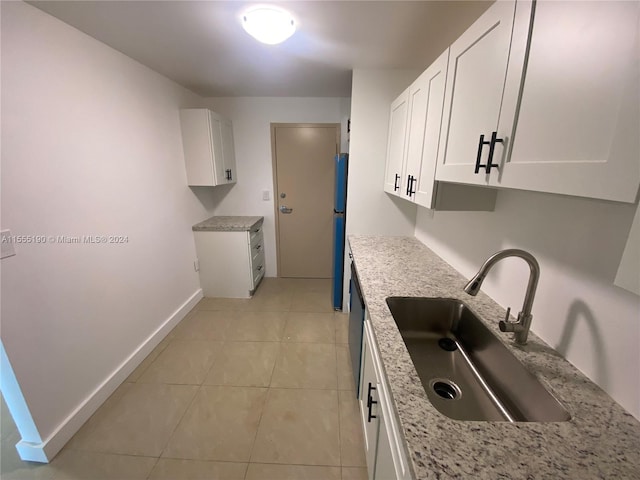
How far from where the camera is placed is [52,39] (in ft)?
4.53

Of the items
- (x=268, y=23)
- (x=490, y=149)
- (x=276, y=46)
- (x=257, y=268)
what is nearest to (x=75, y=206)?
(x=268, y=23)

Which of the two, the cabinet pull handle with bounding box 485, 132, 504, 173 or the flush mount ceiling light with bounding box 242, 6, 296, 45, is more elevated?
the flush mount ceiling light with bounding box 242, 6, 296, 45

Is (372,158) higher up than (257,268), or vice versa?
(372,158)

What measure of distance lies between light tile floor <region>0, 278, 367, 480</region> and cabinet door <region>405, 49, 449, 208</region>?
1468mm

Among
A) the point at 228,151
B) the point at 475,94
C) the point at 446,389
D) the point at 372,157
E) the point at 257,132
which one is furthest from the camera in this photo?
the point at 257,132

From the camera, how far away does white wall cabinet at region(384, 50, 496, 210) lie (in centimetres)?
130

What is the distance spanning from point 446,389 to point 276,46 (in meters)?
2.24

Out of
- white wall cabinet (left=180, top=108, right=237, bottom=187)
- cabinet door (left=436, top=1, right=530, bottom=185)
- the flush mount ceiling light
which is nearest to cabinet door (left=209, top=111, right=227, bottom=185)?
white wall cabinet (left=180, top=108, right=237, bottom=187)

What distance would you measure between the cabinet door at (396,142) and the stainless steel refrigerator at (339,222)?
0.43 meters

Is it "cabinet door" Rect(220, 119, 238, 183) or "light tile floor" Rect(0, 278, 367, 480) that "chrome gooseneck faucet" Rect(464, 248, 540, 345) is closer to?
"light tile floor" Rect(0, 278, 367, 480)

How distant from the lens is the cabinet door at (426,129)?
50.4 inches

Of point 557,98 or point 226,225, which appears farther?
point 226,225

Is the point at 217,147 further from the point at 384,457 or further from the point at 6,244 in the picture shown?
the point at 384,457

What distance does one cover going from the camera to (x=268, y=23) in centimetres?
134
